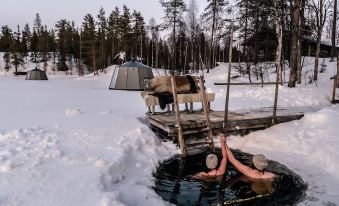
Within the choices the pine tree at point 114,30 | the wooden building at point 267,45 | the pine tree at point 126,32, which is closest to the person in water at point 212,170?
the wooden building at point 267,45

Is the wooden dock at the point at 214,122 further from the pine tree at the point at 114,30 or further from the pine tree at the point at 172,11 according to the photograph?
the pine tree at the point at 114,30

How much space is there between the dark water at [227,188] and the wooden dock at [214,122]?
1.25 meters

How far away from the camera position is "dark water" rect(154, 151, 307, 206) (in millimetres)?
5277

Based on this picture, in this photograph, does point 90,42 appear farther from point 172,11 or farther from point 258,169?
point 258,169

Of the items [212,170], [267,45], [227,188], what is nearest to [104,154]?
[212,170]

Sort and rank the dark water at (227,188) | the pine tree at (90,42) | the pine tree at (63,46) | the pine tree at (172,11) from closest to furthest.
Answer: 1. the dark water at (227,188)
2. the pine tree at (172,11)
3. the pine tree at (90,42)
4. the pine tree at (63,46)

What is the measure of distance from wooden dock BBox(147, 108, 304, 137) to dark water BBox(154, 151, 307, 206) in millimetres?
1251

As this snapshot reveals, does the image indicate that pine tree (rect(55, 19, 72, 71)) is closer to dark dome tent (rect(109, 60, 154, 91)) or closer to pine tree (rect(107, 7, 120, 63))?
pine tree (rect(107, 7, 120, 63))

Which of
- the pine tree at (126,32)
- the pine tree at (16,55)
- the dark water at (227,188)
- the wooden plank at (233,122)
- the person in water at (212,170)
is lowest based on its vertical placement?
the dark water at (227,188)

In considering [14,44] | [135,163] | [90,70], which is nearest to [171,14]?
[90,70]

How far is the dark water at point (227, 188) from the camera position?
17.3 feet

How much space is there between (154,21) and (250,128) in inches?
2338

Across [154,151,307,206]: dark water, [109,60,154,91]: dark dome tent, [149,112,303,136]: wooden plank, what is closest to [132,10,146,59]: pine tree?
[109,60,154,91]: dark dome tent

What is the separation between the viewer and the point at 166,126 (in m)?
7.91
